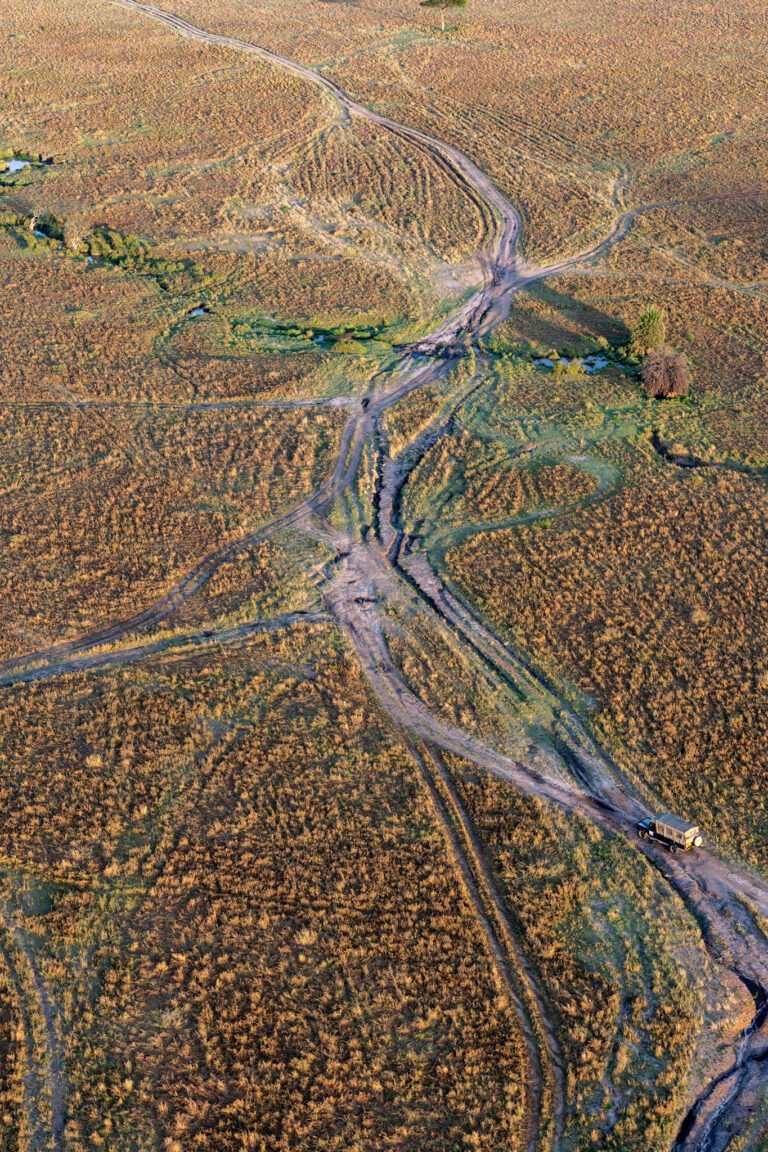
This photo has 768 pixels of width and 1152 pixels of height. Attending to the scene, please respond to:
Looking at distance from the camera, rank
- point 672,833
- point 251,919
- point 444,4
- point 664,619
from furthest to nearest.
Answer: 1. point 444,4
2. point 664,619
3. point 672,833
4. point 251,919

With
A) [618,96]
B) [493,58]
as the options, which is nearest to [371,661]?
[618,96]

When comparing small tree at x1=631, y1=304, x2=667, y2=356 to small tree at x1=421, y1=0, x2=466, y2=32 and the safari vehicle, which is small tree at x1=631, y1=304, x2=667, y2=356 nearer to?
the safari vehicle

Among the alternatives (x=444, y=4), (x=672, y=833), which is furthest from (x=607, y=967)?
(x=444, y=4)

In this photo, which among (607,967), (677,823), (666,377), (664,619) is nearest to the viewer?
(607,967)

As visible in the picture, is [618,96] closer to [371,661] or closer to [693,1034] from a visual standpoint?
[371,661]

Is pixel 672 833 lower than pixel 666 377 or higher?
lower

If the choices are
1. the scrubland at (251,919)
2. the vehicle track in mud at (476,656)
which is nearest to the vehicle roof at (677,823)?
the vehicle track in mud at (476,656)

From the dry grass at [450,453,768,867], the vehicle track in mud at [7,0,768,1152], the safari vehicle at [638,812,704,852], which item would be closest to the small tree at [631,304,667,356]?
the vehicle track in mud at [7,0,768,1152]

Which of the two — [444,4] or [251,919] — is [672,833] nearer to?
[251,919]

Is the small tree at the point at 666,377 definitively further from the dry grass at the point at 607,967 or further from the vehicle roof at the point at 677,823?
the vehicle roof at the point at 677,823
